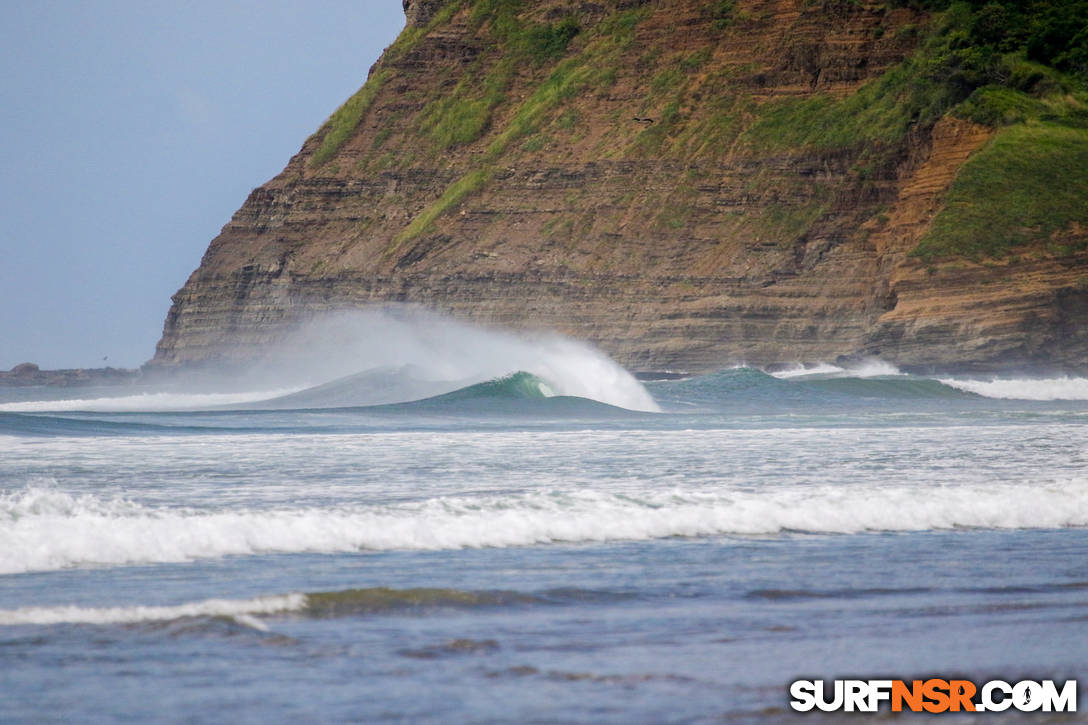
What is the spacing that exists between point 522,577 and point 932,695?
132 inches

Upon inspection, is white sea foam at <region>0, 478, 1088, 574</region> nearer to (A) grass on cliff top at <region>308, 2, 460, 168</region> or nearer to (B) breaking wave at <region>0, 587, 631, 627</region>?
(B) breaking wave at <region>0, 587, 631, 627</region>

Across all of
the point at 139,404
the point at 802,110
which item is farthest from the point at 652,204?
the point at 139,404

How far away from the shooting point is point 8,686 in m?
6.21

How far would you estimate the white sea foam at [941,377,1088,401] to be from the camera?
1655 inches

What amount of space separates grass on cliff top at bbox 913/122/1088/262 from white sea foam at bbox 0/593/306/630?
2125 inches

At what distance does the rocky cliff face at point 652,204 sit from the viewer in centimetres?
6034

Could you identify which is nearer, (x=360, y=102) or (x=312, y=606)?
(x=312, y=606)

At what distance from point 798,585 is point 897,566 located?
1.11m

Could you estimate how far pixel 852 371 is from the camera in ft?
189

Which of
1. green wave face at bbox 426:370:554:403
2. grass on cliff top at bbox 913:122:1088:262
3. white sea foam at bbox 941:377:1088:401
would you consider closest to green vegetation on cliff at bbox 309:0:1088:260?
grass on cliff top at bbox 913:122:1088:262

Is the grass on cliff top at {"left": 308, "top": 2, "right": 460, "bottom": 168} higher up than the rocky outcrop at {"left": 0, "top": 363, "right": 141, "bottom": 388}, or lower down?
higher up

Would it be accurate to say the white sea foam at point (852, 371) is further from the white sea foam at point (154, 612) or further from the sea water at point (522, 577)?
the white sea foam at point (154, 612)

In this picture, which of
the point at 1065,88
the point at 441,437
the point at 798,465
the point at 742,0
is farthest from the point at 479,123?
the point at 798,465

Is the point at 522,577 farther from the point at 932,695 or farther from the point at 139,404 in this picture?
the point at 139,404
